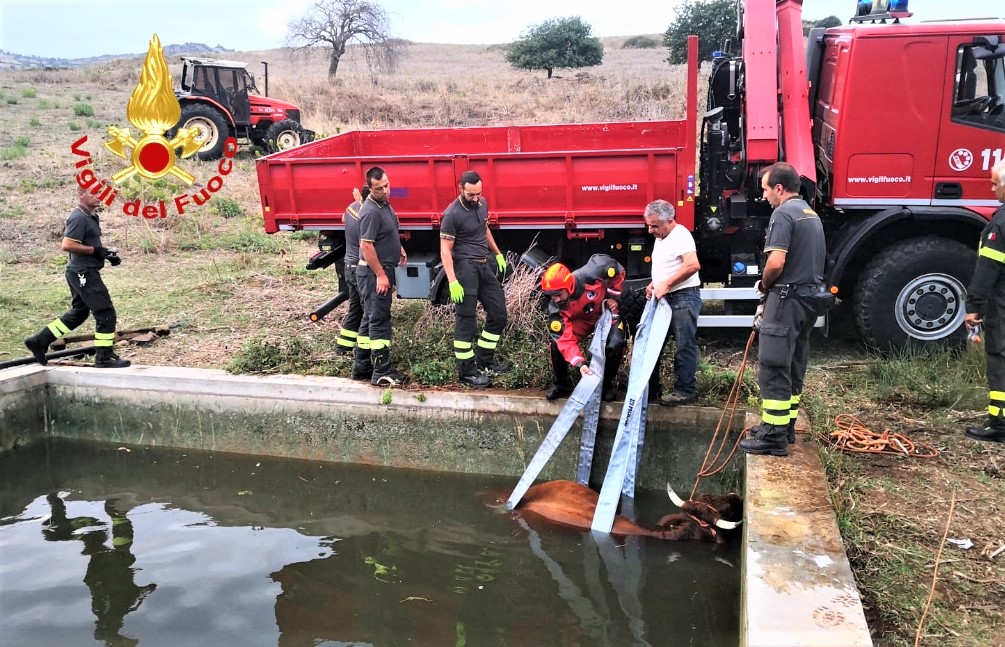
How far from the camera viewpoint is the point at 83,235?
21.5ft

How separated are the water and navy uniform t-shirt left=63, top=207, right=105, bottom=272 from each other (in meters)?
1.75

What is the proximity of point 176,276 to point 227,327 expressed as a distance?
105 inches

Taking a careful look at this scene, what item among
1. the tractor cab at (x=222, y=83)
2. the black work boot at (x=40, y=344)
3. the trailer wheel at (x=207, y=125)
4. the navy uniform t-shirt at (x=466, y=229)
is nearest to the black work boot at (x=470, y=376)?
the navy uniform t-shirt at (x=466, y=229)

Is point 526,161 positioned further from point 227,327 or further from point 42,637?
point 42,637

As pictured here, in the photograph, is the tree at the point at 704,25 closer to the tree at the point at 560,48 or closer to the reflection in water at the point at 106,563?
the tree at the point at 560,48

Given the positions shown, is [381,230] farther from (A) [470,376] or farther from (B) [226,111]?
(B) [226,111]

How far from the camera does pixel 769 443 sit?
4.82m

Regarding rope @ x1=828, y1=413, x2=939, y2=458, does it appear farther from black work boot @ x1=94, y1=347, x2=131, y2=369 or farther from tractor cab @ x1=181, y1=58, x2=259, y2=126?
tractor cab @ x1=181, y1=58, x2=259, y2=126

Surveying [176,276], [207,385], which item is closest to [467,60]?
[176,276]

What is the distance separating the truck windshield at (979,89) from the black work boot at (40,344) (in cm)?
780

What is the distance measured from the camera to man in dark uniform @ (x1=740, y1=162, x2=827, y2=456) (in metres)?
4.66

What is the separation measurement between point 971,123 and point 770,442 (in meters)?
3.27


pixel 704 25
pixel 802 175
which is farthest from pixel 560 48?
pixel 802 175

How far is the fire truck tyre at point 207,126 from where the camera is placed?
55.6 ft
